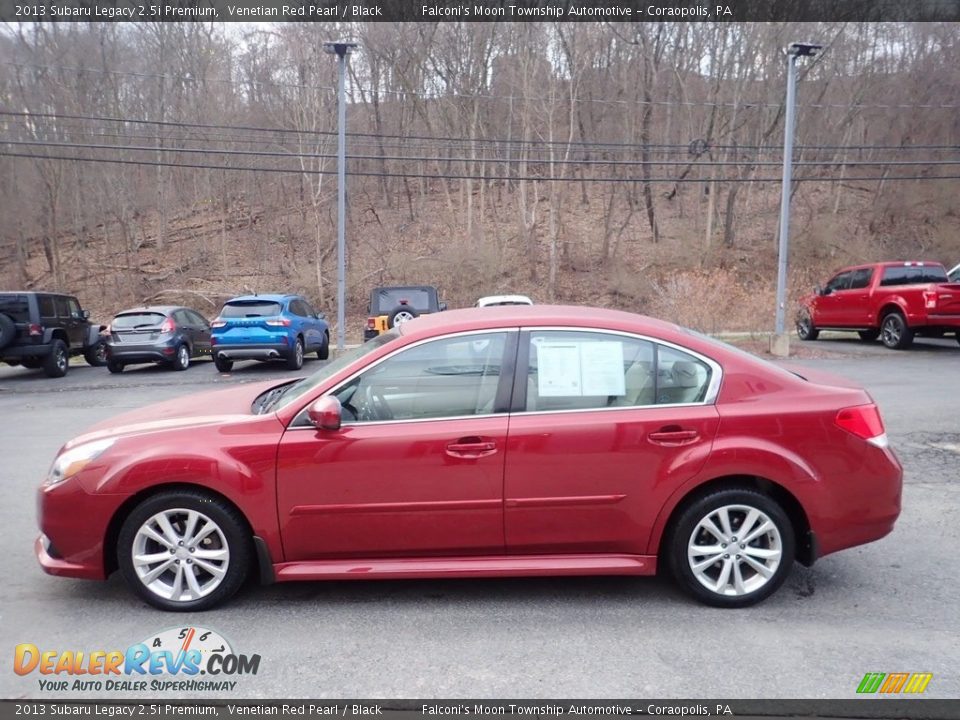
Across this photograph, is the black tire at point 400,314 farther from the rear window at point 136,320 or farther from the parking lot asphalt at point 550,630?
the parking lot asphalt at point 550,630

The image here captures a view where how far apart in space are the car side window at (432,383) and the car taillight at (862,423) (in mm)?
1876

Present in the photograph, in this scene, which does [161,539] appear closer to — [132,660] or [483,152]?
[132,660]

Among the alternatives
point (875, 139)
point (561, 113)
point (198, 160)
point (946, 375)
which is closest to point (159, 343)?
point (946, 375)

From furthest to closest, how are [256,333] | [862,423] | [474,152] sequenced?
[474,152], [256,333], [862,423]

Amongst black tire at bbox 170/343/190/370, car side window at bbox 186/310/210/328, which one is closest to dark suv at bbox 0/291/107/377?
black tire at bbox 170/343/190/370

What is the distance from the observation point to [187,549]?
149 inches

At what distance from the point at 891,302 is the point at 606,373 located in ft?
51.8

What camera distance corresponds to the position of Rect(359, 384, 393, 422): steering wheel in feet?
12.8

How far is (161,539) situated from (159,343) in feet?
43.4

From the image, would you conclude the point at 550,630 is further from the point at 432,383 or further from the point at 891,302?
the point at 891,302

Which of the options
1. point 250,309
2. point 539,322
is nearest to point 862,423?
point 539,322

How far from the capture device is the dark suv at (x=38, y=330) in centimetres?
1453

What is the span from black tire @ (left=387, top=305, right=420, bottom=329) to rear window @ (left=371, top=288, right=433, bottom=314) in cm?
15

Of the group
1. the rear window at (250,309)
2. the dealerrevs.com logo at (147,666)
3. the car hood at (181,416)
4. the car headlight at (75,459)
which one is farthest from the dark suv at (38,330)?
the dealerrevs.com logo at (147,666)
